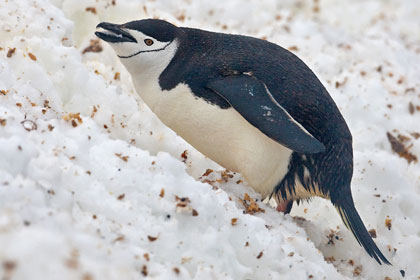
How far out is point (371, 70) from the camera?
14.9ft

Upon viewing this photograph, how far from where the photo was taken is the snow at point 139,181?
182 cm

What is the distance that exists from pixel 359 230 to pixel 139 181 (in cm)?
108

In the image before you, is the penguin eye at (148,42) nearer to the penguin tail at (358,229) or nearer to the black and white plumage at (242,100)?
the black and white plumage at (242,100)

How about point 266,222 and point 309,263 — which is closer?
point 309,263

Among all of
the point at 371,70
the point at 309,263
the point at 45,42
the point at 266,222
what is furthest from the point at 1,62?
the point at 371,70

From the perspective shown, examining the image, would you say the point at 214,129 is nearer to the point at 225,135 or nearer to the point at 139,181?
the point at 225,135

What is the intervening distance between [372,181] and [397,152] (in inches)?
20.9

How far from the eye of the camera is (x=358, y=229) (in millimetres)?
2691

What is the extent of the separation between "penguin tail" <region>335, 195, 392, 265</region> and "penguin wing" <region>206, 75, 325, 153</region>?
41 cm

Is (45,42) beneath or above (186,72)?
beneath

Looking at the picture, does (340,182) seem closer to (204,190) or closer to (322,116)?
(322,116)

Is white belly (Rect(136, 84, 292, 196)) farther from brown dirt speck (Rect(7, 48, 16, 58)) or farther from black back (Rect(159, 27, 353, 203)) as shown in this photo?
brown dirt speck (Rect(7, 48, 16, 58))

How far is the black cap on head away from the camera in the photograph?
9.20ft

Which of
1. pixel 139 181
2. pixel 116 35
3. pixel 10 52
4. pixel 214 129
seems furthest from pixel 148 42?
pixel 139 181
